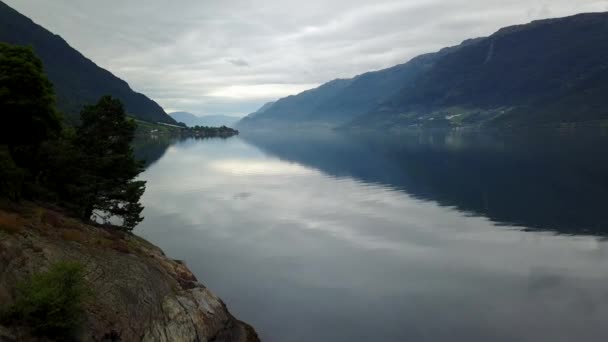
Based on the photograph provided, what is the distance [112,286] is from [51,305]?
21.1 ft

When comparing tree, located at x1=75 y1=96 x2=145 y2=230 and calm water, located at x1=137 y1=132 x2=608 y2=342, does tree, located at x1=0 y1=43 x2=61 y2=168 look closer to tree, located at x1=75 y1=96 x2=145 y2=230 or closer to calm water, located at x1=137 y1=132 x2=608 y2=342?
tree, located at x1=75 y1=96 x2=145 y2=230

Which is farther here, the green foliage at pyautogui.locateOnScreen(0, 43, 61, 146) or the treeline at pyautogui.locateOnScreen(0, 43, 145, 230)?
the treeline at pyautogui.locateOnScreen(0, 43, 145, 230)

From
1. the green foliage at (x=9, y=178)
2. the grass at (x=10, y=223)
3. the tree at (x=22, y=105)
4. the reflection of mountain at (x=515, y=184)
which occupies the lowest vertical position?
the reflection of mountain at (x=515, y=184)

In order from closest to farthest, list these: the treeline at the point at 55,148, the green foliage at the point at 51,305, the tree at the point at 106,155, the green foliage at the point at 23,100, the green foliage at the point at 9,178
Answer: the green foliage at the point at 51,305, the green foliage at the point at 9,178, the green foliage at the point at 23,100, the treeline at the point at 55,148, the tree at the point at 106,155

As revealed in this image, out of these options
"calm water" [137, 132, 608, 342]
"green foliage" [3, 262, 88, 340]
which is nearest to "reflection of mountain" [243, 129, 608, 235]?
"calm water" [137, 132, 608, 342]

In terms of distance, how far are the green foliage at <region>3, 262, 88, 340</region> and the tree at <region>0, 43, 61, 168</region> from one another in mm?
20059

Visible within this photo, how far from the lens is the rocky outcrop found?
2059 centimetres

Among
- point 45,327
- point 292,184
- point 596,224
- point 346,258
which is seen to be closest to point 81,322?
point 45,327

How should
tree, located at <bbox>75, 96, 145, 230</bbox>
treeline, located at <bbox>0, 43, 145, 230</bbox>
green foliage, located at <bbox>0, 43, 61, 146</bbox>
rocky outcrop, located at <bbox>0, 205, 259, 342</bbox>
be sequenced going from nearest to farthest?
rocky outcrop, located at <bbox>0, 205, 259, 342</bbox>
green foliage, located at <bbox>0, 43, 61, 146</bbox>
treeline, located at <bbox>0, 43, 145, 230</bbox>
tree, located at <bbox>75, 96, 145, 230</bbox>

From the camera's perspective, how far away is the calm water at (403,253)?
33750 millimetres

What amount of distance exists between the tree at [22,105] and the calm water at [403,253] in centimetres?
2115

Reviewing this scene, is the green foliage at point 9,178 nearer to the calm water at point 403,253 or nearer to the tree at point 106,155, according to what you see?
the tree at point 106,155

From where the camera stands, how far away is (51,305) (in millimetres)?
17516

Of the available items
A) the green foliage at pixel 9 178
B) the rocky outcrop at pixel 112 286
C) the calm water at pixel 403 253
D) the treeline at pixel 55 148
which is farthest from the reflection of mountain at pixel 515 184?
the green foliage at pixel 9 178
